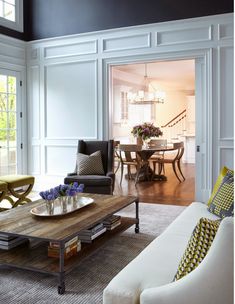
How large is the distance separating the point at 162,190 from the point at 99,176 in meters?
1.87

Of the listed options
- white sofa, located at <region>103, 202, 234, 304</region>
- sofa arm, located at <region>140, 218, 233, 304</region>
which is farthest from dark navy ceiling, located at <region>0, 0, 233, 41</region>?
sofa arm, located at <region>140, 218, 233, 304</region>

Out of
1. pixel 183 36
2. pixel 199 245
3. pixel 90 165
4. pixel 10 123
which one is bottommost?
pixel 199 245

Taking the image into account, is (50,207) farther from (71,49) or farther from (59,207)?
(71,49)

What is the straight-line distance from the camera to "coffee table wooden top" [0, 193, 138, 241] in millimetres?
2570

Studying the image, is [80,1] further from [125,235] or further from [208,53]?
[125,235]

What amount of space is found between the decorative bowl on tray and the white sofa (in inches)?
42.4

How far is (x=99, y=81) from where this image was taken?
6109 mm

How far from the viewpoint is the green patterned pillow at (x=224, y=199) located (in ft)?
9.37

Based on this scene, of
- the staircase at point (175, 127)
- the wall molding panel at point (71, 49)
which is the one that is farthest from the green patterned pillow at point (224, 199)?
the staircase at point (175, 127)

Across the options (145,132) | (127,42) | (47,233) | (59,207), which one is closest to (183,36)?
(127,42)

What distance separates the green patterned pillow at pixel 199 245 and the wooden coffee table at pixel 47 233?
1126 mm

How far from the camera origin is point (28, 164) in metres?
6.89

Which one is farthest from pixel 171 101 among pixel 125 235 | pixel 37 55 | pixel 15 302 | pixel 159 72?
pixel 15 302

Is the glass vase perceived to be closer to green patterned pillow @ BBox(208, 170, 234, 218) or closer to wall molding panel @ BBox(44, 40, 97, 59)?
green patterned pillow @ BBox(208, 170, 234, 218)
